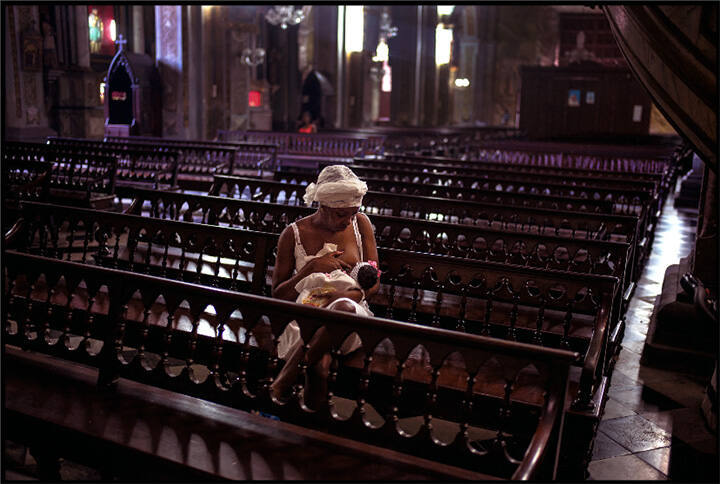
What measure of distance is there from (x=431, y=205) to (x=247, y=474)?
13.9ft

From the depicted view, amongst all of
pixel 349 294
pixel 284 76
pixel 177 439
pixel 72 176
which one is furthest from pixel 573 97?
pixel 177 439

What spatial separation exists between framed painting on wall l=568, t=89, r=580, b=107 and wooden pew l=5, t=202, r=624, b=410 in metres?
24.5

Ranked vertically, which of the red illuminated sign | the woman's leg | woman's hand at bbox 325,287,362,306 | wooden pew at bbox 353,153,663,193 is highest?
the red illuminated sign

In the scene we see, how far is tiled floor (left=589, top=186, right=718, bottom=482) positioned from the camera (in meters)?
3.67

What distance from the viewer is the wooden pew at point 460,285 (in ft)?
12.3

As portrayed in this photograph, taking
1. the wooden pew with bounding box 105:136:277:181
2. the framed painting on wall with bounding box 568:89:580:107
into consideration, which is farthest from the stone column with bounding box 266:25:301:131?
the framed painting on wall with bounding box 568:89:580:107

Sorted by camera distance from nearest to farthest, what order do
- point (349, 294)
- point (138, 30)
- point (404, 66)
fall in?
point (349, 294)
point (138, 30)
point (404, 66)

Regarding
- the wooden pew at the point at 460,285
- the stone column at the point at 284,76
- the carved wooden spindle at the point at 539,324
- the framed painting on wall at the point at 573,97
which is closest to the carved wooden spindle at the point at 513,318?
the wooden pew at the point at 460,285

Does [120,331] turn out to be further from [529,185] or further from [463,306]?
[529,185]

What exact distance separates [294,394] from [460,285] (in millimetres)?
1535

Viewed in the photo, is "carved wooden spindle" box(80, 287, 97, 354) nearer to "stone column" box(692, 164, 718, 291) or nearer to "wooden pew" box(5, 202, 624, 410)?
"wooden pew" box(5, 202, 624, 410)

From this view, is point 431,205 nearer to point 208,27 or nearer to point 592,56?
point 208,27

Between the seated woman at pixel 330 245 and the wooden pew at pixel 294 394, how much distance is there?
0.40 m

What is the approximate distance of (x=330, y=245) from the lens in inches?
150
